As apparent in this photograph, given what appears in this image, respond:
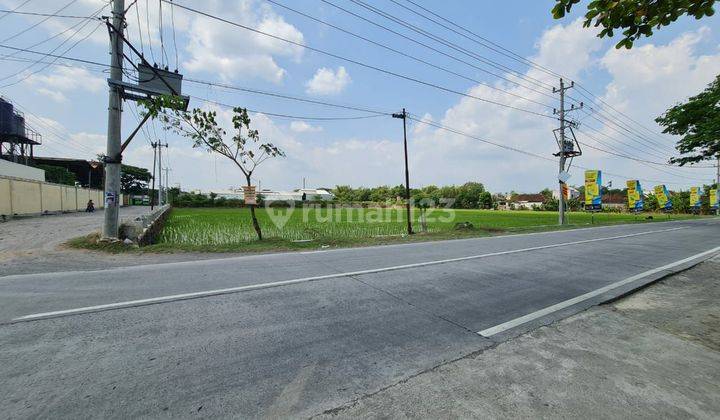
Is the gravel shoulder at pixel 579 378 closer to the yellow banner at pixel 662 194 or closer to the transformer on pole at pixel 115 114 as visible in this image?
Result: the transformer on pole at pixel 115 114

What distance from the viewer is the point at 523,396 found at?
7.89 feet

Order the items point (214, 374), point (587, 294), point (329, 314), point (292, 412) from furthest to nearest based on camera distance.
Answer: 1. point (587, 294)
2. point (329, 314)
3. point (214, 374)
4. point (292, 412)

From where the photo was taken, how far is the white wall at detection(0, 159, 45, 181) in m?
27.2

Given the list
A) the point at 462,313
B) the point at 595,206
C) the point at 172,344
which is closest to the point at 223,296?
the point at 172,344

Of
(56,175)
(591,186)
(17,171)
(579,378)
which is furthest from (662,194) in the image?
(56,175)

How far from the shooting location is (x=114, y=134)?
417 inches

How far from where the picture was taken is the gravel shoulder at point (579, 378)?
2.24 metres

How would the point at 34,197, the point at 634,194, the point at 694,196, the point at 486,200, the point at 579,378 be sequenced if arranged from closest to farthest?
1. the point at 579,378
2. the point at 34,197
3. the point at 634,194
4. the point at 694,196
5. the point at 486,200

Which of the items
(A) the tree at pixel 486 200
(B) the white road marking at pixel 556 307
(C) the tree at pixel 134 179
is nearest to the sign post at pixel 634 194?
(B) the white road marking at pixel 556 307

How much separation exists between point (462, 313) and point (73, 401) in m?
3.97

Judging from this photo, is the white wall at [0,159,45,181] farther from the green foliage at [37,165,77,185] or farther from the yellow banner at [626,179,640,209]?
the yellow banner at [626,179,640,209]

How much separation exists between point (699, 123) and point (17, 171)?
5193cm

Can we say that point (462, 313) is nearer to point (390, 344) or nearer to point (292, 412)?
point (390, 344)

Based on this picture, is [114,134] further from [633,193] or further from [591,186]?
[633,193]
